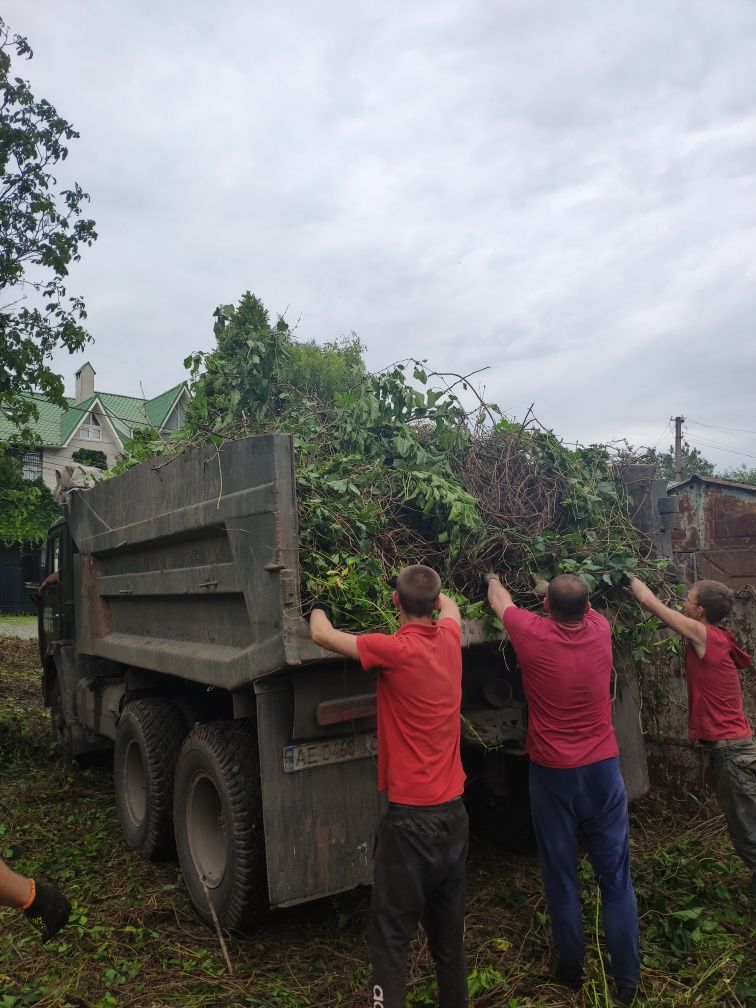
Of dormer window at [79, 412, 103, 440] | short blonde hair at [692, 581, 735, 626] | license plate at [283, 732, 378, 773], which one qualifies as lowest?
license plate at [283, 732, 378, 773]

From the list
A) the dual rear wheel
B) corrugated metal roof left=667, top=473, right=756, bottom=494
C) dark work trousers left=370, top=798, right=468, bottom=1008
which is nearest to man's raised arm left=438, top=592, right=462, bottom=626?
dark work trousers left=370, top=798, right=468, bottom=1008

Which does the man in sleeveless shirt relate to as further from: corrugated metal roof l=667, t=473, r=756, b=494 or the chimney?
the chimney

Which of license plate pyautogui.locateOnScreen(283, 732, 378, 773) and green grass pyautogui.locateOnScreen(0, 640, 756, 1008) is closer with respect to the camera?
green grass pyautogui.locateOnScreen(0, 640, 756, 1008)

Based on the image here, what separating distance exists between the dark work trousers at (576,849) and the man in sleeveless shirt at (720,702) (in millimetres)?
725

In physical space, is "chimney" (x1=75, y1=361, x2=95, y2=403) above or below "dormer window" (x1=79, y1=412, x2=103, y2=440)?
above

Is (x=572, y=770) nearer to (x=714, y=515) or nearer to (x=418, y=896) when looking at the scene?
(x=418, y=896)

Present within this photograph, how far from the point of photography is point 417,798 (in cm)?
268

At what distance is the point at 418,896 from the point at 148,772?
243 centimetres

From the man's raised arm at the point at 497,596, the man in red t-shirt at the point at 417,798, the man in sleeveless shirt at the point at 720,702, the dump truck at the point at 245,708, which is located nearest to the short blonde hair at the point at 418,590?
the man in red t-shirt at the point at 417,798

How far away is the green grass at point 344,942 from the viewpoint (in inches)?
121

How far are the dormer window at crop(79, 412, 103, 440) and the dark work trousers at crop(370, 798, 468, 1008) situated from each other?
32845 mm

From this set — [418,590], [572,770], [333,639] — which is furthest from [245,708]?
[572,770]

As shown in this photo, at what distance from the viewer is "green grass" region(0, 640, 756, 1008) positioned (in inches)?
121

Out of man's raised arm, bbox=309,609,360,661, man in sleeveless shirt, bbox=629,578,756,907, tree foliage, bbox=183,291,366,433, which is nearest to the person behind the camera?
man's raised arm, bbox=309,609,360,661
